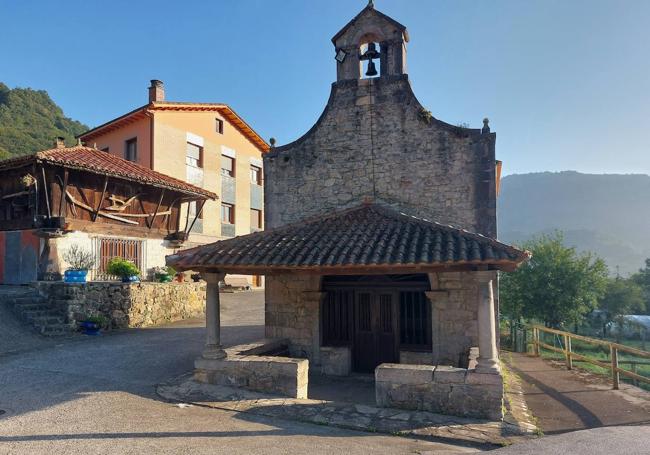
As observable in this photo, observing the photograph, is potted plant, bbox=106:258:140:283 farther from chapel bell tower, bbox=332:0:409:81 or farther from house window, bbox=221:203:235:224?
house window, bbox=221:203:235:224

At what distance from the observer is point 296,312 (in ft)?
31.4

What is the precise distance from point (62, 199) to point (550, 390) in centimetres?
Result: 1430

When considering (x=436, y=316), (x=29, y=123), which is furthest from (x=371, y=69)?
(x=29, y=123)

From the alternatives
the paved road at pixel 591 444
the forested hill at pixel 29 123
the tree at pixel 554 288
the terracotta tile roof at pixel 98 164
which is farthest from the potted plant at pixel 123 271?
the forested hill at pixel 29 123

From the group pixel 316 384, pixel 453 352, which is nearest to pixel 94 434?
pixel 316 384

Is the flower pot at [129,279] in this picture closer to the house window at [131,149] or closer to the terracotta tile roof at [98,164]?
the terracotta tile roof at [98,164]

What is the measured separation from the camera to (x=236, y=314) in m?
17.5

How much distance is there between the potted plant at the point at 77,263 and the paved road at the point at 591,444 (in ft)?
41.5

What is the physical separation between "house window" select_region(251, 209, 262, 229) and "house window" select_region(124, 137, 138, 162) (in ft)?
27.1

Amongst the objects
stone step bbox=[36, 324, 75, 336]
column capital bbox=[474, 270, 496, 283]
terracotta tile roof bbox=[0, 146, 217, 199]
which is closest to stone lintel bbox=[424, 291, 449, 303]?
column capital bbox=[474, 270, 496, 283]

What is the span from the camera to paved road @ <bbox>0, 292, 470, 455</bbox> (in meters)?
4.84

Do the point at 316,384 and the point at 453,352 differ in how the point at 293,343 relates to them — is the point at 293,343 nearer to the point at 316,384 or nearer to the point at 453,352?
the point at 316,384

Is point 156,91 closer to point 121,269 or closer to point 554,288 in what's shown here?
point 121,269

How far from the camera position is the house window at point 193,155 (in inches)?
918
